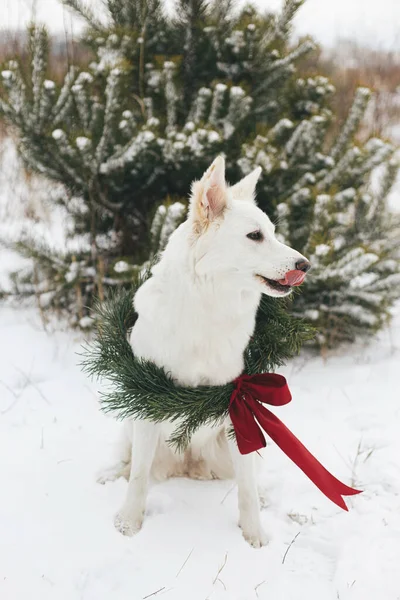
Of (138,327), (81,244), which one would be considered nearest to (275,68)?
(81,244)

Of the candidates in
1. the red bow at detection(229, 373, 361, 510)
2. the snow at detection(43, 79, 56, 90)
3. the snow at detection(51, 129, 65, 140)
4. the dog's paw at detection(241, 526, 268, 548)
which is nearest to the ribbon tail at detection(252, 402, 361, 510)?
the red bow at detection(229, 373, 361, 510)

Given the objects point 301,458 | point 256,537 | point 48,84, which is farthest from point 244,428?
point 48,84

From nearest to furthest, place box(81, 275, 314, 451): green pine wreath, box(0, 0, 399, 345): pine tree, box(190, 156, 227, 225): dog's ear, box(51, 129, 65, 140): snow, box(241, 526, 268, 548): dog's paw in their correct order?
1. box(190, 156, 227, 225): dog's ear
2. box(81, 275, 314, 451): green pine wreath
3. box(241, 526, 268, 548): dog's paw
4. box(51, 129, 65, 140): snow
5. box(0, 0, 399, 345): pine tree

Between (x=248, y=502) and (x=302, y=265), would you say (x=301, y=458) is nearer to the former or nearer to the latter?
(x=248, y=502)

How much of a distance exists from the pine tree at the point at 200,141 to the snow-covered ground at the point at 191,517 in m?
0.87

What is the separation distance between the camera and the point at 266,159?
10.9ft

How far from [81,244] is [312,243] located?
1921mm

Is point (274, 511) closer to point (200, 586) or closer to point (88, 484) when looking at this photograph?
point (200, 586)

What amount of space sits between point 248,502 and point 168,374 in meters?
0.66

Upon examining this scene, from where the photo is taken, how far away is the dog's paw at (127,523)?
2000 mm

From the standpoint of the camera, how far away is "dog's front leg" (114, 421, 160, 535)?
203 centimetres

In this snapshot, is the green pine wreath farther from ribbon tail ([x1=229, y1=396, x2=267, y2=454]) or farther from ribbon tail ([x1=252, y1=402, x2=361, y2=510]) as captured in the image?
ribbon tail ([x1=252, y1=402, x2=361, y2=510])

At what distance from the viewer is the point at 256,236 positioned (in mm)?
1745

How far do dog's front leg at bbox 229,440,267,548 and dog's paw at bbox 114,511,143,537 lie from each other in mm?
431
